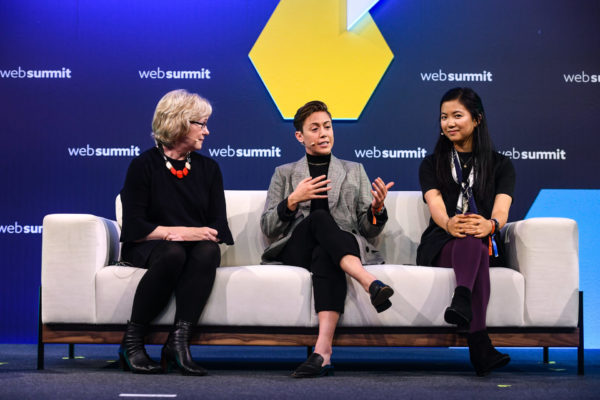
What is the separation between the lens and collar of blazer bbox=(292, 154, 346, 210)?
3.18 m

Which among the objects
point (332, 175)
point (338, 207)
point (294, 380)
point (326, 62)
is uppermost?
point (326, 62)

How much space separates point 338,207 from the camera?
126 inches

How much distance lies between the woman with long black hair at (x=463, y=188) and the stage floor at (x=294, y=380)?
0.47m

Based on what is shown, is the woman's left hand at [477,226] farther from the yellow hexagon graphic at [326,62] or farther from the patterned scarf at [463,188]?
the yellow hexagon graphic at [326,62]

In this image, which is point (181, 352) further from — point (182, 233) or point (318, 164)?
point (318, 164)

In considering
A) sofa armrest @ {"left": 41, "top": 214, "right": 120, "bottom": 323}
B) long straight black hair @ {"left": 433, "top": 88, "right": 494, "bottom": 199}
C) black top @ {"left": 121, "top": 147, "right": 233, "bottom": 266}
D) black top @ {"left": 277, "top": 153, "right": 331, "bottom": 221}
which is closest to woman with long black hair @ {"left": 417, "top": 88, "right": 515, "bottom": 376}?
long straight black hair @ {"left": 433, "top": 88, "right": 494, "bottom": 199}

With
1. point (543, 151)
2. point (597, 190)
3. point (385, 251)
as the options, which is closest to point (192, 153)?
point (385, 251)

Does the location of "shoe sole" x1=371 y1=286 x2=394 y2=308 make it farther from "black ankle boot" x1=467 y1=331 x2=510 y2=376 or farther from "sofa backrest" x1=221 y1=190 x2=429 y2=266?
"sofa backrest" x1=221 y1=190 x2=429 y2=266

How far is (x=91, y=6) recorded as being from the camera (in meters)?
4.13

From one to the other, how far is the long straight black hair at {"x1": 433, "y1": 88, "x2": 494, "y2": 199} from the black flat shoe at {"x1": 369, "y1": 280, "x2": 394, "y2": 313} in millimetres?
768

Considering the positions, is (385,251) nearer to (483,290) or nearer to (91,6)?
(483,290)

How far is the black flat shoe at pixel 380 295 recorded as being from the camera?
2.46 metres

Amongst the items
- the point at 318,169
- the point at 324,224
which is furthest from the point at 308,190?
the point at 318,169

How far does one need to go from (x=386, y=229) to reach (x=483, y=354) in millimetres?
987
